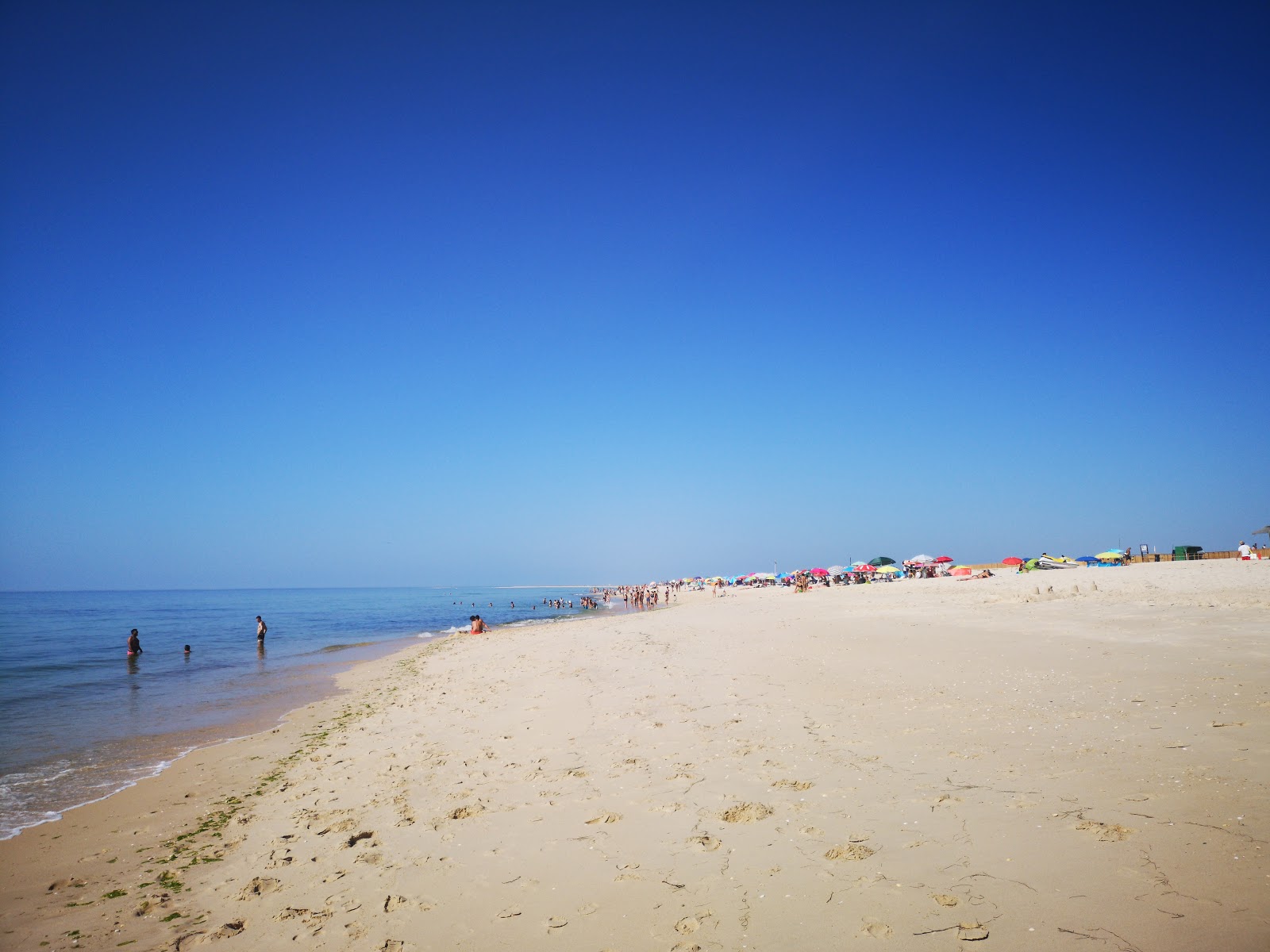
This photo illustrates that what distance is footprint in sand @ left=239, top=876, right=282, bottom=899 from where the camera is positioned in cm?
514

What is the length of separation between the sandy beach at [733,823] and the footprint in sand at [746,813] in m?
0.03

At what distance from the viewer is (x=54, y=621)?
54656mm

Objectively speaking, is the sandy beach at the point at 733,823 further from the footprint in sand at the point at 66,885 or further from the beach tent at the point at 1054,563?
the beach tent at the point at 1054,563

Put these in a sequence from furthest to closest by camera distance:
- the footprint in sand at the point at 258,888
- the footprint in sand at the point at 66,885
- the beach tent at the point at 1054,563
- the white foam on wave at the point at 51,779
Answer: the beach tent at the point at 1054,563 → the white foam on wave at the point at 51,779 → the footprint in sand at the point at 66,885 → the footprint in sand at the point at 258,888

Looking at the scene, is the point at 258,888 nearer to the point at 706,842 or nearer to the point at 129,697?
the point at 706,842

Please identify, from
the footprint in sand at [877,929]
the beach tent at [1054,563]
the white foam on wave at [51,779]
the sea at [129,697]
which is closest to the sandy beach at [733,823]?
the footprint in sand at [877,929]

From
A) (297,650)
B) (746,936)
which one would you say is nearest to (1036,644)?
(746,936)

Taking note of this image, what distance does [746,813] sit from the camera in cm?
557

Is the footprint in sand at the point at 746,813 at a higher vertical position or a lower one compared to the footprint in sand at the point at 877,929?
lower

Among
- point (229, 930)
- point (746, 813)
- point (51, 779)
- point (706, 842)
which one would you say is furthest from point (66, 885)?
point (746, 813)

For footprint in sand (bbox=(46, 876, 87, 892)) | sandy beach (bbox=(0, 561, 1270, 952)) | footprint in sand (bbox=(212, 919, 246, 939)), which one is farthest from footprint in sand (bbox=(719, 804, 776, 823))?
footprint in sand (bbox=(46, 876, 87, 892))

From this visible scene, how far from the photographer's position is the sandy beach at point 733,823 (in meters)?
3.94

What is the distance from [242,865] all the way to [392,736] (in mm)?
4583

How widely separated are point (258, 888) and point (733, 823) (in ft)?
13.9
